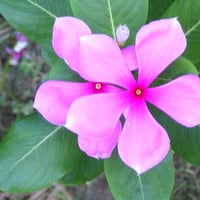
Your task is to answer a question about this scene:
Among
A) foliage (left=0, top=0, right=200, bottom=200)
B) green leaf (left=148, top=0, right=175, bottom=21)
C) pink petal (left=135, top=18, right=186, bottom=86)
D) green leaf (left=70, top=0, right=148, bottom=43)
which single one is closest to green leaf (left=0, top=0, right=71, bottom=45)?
foliage (left=0, top=0, right=200, bottom=200)

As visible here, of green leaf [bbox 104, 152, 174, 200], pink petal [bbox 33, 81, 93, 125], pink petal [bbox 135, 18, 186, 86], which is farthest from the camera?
green leaf [bbox 104, 152, 174, 200]

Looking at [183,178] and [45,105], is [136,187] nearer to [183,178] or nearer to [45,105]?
[45,105]

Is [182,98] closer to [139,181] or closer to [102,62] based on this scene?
[102,62]

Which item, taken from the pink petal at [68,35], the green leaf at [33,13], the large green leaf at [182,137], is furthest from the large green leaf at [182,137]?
the green leaf at [33,13]

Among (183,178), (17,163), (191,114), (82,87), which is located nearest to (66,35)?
(82,87)

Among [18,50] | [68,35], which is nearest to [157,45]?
[68,35]

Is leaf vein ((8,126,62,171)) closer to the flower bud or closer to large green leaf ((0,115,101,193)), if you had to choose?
large green leaf ((0,115,101,193))
